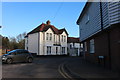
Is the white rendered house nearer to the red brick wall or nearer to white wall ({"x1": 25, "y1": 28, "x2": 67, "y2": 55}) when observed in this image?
white wall ({"x1": 25, "y1": 28, "x2": 67, "y2": 55})

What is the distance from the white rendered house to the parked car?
16092 millimetres

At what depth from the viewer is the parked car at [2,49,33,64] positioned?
16.0 m

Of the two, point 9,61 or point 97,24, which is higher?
point 97,24

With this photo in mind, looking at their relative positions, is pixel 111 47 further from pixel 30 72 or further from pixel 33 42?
pixel 33 42

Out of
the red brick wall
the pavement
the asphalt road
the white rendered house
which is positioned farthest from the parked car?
the white rendered house

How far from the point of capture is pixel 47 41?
34.8 meters

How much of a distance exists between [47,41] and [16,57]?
726 inches

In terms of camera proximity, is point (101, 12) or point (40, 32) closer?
point (101, 12)

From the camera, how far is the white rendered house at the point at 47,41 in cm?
3400

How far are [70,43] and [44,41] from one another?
42.1 feet

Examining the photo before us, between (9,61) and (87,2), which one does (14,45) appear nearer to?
(9,61)

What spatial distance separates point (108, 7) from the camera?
929 cm

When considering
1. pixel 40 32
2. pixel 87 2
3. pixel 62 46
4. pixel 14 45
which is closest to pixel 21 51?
pixel 87 2

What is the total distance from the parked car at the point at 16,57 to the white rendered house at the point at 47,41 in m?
16.1
